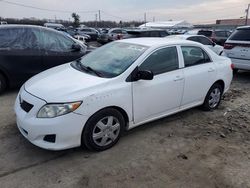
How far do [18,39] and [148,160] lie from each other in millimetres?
4471

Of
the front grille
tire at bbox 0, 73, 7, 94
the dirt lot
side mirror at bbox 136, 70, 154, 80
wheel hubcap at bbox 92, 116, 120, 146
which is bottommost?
the dirt lot

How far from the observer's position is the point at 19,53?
589cm

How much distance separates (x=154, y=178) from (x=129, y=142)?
927 millimetres

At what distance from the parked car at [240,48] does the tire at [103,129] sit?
225 inches

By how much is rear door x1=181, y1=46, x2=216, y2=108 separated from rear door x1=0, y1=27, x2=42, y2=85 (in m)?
3.73

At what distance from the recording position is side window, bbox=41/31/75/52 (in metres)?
6.34

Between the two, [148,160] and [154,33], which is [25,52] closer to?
[148,160]

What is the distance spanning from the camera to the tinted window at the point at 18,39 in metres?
5.77

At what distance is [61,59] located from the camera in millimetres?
6578

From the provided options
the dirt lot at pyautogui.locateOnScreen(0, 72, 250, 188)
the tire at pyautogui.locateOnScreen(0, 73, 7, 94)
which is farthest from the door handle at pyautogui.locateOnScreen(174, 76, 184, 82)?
the tire at pyautogui.locateOnScreen(0, 73, 7, 94)

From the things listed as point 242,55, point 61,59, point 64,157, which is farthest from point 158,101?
point 242,55

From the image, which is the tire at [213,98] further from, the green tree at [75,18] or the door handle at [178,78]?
the green tree at [75,18]

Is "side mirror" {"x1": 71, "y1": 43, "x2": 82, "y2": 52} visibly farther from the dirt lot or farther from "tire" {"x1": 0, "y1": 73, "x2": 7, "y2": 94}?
the dirt lot

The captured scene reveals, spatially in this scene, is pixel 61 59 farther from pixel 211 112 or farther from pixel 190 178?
pixel 190 178
